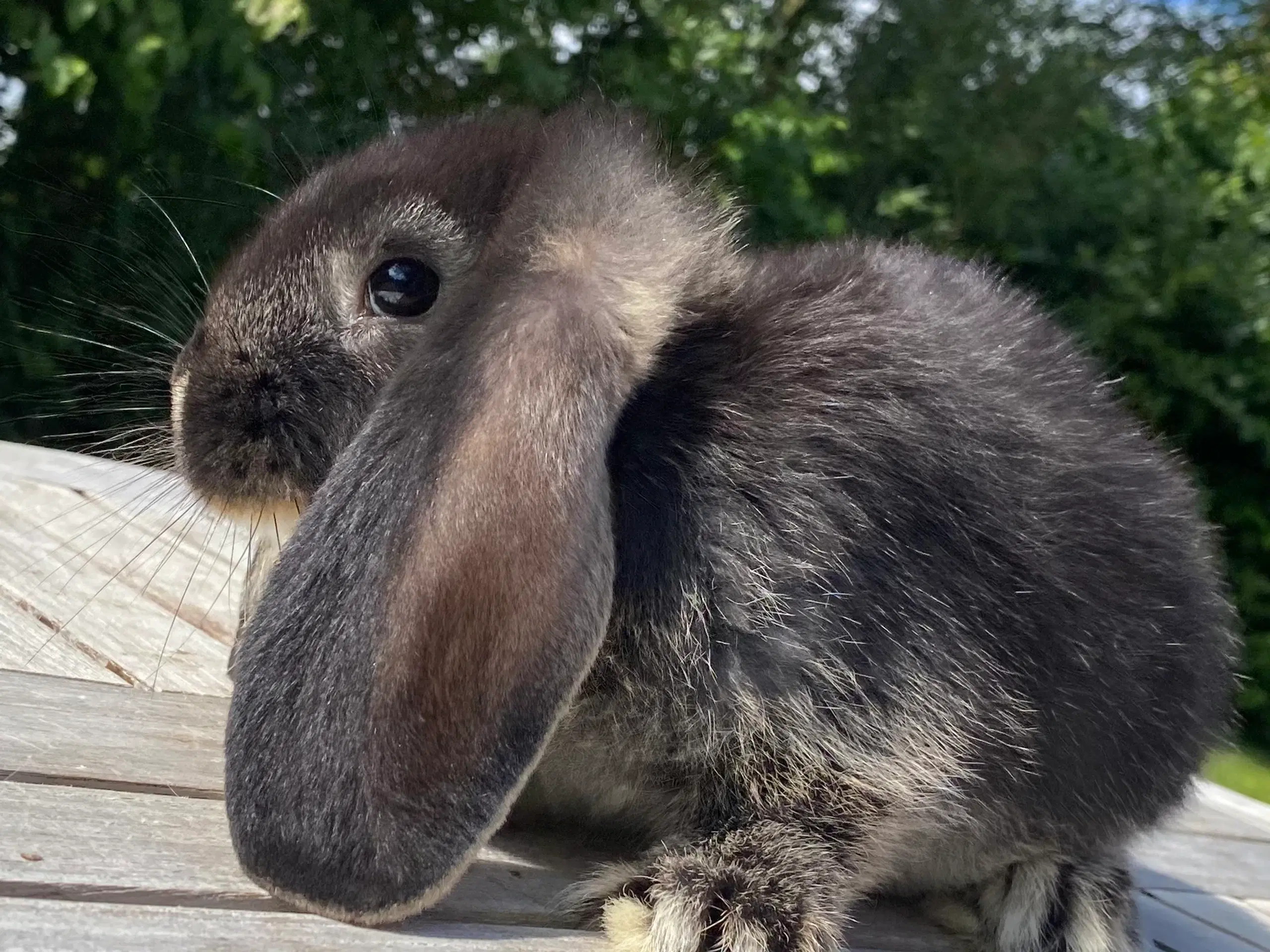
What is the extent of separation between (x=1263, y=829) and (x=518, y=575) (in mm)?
2203

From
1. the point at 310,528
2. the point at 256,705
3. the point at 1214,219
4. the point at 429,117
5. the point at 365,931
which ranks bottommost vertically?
the point at 365,931

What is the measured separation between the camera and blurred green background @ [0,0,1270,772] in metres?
2.50

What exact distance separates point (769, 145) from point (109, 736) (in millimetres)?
4440

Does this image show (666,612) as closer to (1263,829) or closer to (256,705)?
(256,705)

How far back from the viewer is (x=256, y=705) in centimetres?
128

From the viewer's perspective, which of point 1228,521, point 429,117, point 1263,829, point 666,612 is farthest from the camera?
point 1228,521

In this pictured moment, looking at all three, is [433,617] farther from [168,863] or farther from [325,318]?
[325,318]

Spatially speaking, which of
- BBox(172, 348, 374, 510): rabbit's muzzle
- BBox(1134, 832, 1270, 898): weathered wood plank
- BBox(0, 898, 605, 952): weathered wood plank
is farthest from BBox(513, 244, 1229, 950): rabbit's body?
BBox(1134, 832, 1270, 898): weathered wood plank

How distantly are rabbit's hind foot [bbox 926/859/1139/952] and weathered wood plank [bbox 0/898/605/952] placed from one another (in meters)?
0.62

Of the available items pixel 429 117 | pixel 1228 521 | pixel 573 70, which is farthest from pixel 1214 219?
pixel 429 117

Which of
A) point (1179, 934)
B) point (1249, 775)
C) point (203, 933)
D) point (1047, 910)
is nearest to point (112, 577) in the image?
point (203, 933)

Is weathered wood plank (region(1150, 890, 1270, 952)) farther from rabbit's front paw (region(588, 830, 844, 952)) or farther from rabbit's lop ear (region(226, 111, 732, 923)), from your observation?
rabbit's lop ear (region(226, 111, 732, 923))

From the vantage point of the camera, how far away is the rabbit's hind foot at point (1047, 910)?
5.25 feet

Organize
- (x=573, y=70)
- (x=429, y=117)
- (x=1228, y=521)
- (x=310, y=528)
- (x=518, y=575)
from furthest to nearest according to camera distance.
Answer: (x=1228, y=521), (x=573, y=70), (x=429, y=117), (x=310, y=528), (x=518, y=575)
